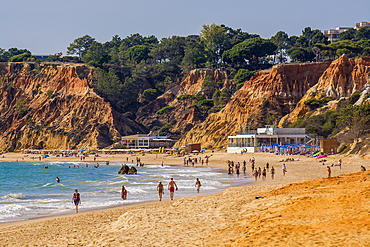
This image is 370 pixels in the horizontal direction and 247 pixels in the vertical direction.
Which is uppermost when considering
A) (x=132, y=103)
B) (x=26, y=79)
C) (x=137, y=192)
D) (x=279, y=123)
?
(x=26, y=79)

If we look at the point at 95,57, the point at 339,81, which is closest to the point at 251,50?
the point at 339,81

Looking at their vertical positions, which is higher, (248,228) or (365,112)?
(365,112)

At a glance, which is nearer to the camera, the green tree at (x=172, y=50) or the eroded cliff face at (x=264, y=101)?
the eroded cliff face at (x=264, y=101)

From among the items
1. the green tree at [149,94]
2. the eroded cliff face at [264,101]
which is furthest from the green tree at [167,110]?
the eroded cliff face at [264,101]

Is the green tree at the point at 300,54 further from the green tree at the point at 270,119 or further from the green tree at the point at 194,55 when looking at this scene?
the green tree at the point at 194,55

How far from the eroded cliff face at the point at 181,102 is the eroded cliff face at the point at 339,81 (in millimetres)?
25221

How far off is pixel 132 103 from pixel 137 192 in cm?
7565

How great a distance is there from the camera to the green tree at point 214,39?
334ft

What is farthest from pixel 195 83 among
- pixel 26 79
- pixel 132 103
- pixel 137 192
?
pixel 137 192

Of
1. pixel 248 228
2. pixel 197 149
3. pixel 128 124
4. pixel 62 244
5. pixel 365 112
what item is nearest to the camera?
pixel 248 228

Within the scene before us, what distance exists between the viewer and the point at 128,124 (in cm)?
8950

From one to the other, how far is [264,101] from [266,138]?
15.0 meters

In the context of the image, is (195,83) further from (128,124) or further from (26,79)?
(26,79)

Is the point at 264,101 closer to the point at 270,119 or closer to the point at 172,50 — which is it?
the point at 270,119
